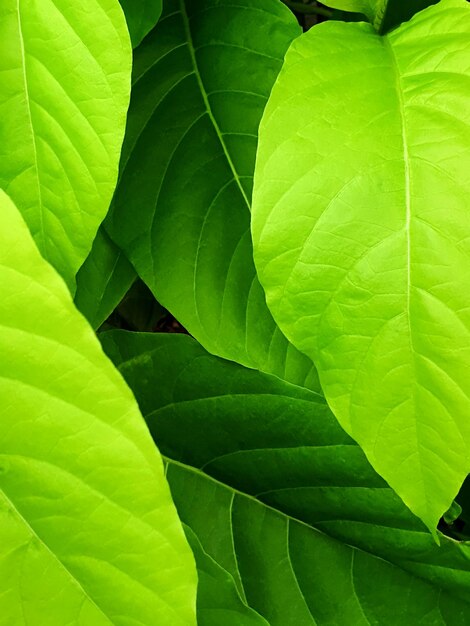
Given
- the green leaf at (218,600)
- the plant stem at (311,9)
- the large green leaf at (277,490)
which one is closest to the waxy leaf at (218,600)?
the green leaf at (218,600)

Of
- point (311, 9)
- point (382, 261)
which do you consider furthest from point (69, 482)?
point (311, 9)

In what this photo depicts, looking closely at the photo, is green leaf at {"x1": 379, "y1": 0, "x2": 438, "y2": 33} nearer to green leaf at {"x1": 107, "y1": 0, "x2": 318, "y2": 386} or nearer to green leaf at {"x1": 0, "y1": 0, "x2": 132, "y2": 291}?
green leaf at {"x1": 107, "y1": 0, "x2": 318, "y2": 386}

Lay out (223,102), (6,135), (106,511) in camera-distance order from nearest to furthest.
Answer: (106,511)
(6,135)
(223,102)

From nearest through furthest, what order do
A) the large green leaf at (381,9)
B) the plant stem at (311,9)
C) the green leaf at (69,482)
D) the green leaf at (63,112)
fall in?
the green leaf at (69,482), the green leaf at (63,112), the large green leaf at (381,9), the plant stem at (311,9)

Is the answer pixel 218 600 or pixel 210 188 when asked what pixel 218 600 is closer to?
pixel 218 600

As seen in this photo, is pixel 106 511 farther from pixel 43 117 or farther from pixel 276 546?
pixel 276 546

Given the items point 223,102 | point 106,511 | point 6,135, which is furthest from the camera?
point 223,102

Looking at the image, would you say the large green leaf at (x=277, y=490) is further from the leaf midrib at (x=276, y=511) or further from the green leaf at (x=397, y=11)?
the green leaf at (x=397, y=11)

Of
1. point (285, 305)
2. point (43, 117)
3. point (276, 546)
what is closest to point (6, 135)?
point (43, 117)
